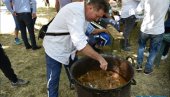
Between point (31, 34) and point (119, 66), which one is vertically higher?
point (119, 66)

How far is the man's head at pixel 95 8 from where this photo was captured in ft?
9.39

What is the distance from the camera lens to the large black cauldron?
314cm

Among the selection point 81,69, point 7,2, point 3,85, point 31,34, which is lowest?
point 3,85

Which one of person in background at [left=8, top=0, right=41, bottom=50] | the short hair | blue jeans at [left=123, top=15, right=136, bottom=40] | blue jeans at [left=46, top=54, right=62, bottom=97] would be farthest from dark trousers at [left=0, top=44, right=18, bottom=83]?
blue jeans at [left=123, top=15, right=136, bottom=40]

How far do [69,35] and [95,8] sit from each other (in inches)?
26.3

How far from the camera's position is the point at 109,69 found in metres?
3.85

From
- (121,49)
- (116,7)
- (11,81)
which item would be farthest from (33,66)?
(116,7)

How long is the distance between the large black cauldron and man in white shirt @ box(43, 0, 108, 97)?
218 mm

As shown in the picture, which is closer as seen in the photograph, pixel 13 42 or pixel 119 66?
pixel 119 66

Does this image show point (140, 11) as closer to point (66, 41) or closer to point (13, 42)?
point (66, 41)

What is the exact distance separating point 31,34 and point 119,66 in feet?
11.8

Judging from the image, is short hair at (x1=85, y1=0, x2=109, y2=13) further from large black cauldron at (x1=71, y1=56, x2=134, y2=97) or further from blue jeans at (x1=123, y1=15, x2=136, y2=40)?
blue jeans at (x1=123, y1=15, x2=136, y2=40)

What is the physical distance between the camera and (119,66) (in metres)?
3.76

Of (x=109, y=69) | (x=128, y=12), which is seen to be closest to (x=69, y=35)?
(x=109, y=69)
